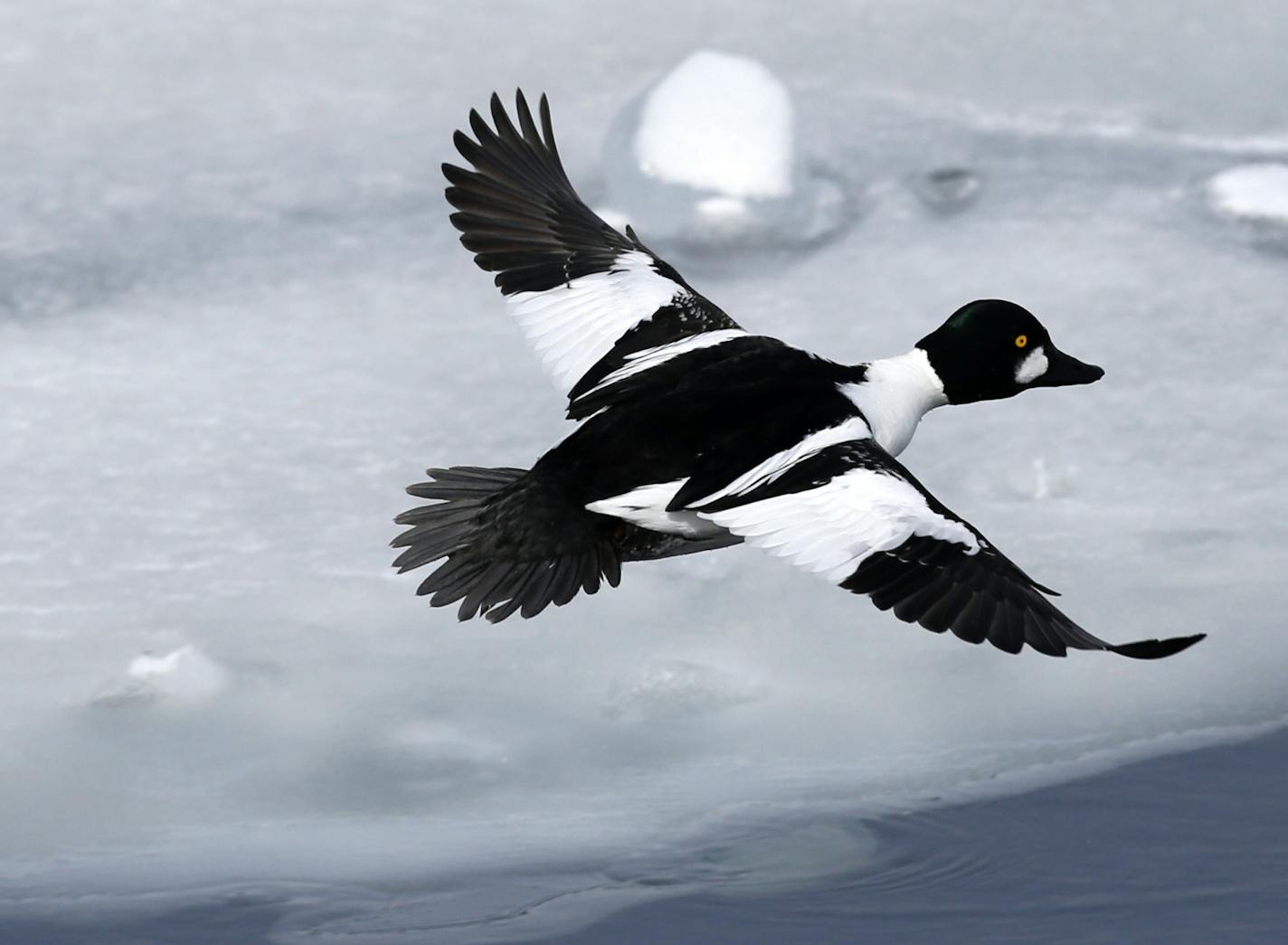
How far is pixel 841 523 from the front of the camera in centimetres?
335

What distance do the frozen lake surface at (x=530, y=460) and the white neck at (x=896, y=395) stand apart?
46 cm

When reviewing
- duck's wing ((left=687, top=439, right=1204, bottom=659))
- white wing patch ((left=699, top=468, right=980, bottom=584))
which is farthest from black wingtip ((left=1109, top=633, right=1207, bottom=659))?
white wing patch ((left=699, top=468, right=980, bottom=584))

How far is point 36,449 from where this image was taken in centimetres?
476

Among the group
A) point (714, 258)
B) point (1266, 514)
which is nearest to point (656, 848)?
point (1266, 514)

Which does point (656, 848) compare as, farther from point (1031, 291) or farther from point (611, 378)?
point (1031, 291)

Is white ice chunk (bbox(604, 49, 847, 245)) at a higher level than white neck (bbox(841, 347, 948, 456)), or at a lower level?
higher

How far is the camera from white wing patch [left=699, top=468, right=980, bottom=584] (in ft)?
10.8

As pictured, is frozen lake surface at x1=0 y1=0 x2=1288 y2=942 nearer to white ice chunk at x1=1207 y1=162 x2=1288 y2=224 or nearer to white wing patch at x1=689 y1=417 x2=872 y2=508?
white ice chunk at x1=1207 y1=162 x2=1288 y2=224

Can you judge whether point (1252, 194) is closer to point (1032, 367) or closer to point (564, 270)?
point (1032, 367)

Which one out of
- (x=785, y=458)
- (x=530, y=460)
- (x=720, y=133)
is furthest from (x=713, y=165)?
(x=785, y=458)

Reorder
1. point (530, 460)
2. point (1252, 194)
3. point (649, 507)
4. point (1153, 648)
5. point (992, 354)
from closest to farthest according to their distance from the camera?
point (1153, 648) → point (649, 507) → point (992, 354) → point (530, 460) → point (1252, 194)

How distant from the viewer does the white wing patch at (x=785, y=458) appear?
3.46 m

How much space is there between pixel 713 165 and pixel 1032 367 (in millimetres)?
1900

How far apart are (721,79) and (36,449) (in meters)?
2.33
